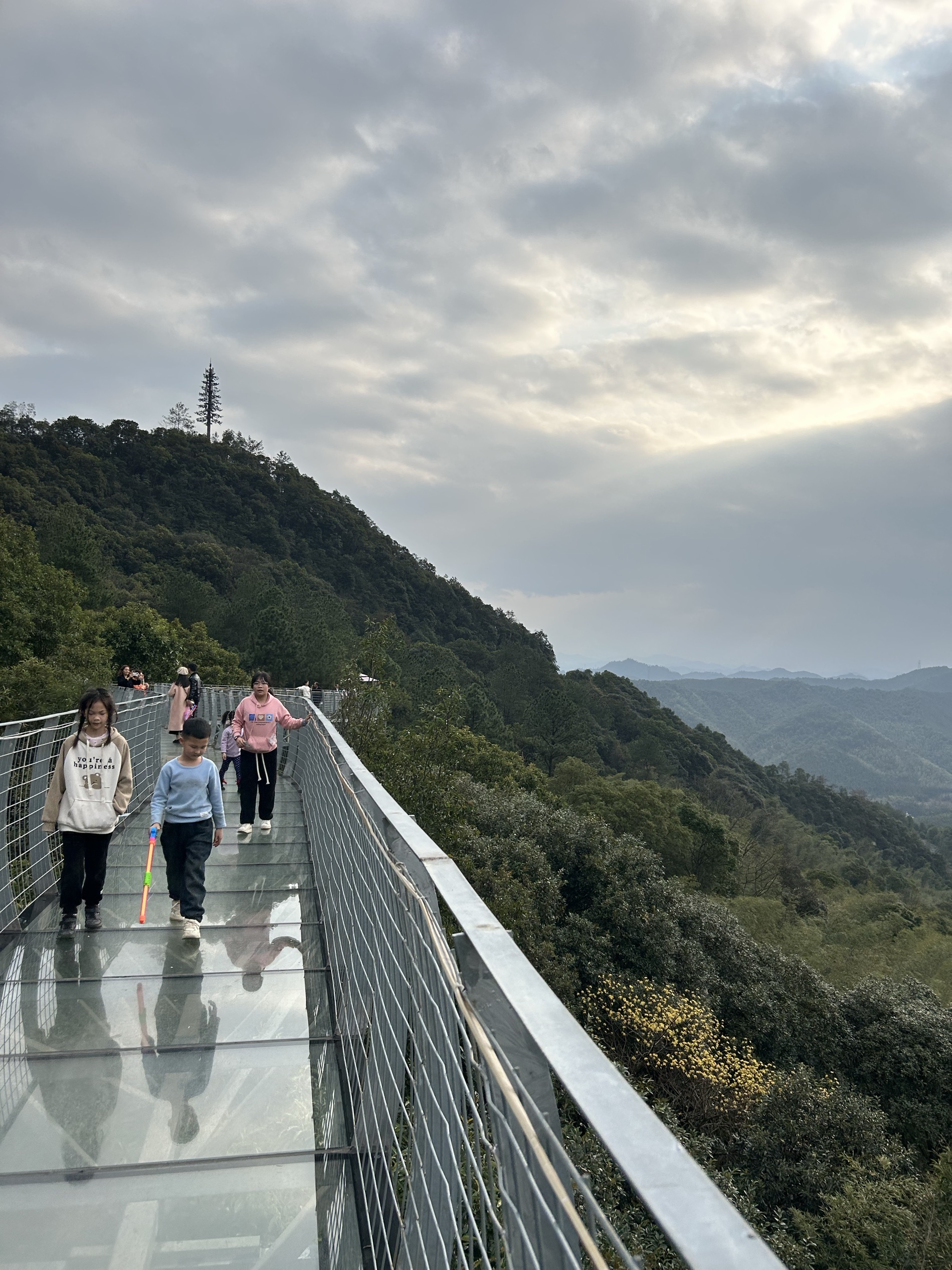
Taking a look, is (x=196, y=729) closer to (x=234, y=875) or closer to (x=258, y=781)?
(x=234, y=875)

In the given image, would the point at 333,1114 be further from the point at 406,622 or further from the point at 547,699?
the point at 406,622

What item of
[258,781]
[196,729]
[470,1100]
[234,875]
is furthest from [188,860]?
[470,1100]

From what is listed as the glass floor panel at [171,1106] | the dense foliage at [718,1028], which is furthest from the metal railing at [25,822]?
the dense foliage at [718,1028]

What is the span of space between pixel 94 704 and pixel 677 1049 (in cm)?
2099

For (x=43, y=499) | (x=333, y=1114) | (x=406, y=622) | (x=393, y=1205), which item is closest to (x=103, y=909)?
(x=333, y=1114)

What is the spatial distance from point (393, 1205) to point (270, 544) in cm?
10762

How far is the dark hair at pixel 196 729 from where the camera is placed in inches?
209

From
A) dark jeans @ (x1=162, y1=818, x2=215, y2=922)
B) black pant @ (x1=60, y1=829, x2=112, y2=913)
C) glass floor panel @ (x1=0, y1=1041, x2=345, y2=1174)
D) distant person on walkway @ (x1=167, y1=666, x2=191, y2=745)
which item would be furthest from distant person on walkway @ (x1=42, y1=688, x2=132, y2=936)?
distant person on walkway @ (x1=167, y1=666, x2=191, y2=745)

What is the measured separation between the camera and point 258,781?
8000 mm

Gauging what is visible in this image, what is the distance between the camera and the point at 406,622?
106 m

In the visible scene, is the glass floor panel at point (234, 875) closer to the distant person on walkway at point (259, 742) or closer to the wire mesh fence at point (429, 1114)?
the distant person on walkway at point (259, 742)

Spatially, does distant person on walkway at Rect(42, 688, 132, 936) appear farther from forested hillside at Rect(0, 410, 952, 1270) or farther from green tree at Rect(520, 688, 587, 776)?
green tree at Rect(520, 688, 587, 776)

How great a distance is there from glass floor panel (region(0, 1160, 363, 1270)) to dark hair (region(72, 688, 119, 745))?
2.83 meters

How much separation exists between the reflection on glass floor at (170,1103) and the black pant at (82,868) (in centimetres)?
22
